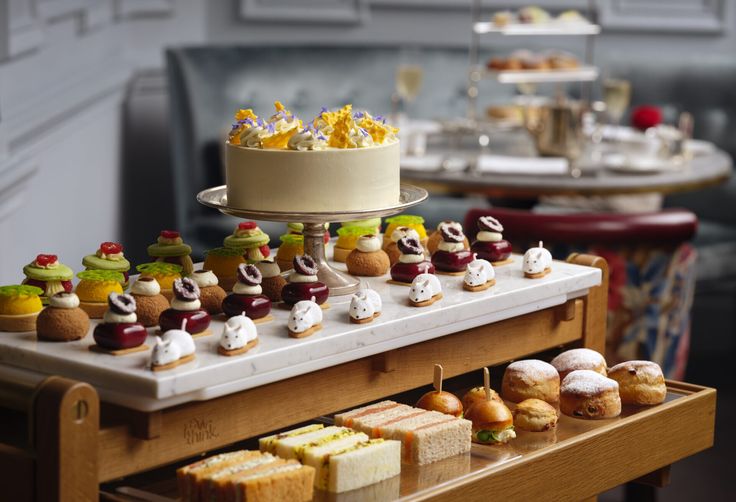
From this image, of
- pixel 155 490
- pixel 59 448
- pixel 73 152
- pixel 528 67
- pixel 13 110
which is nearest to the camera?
pixel 59 448

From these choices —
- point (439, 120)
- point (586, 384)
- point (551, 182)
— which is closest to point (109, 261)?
point (586, 384)

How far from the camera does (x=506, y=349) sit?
2.07m

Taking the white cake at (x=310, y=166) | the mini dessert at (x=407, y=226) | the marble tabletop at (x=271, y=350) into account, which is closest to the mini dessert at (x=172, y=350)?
the marble tabletop at (x=271, y=350)

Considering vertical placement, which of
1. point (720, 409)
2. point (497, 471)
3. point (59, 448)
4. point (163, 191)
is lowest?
point (720, 409)

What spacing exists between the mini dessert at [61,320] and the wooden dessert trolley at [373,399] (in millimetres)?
101

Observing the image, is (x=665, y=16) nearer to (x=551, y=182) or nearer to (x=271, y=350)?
(x=551, y=182)

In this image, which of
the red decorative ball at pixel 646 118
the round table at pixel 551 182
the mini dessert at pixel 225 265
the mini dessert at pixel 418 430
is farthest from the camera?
the red decorative ball at pixel 646 118

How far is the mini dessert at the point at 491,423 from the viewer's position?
1.77 metres

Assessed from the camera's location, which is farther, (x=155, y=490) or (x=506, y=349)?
(x=506, y=349)

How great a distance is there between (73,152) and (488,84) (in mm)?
2121

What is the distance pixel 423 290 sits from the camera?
183 centimetres

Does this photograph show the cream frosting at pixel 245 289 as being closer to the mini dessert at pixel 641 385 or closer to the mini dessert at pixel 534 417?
the mini dessert at pixel 534 417

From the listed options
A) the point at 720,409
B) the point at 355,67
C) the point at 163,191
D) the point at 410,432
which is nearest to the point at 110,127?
the point at 163,191

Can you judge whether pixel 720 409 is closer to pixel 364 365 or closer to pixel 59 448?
pixel 364 365
